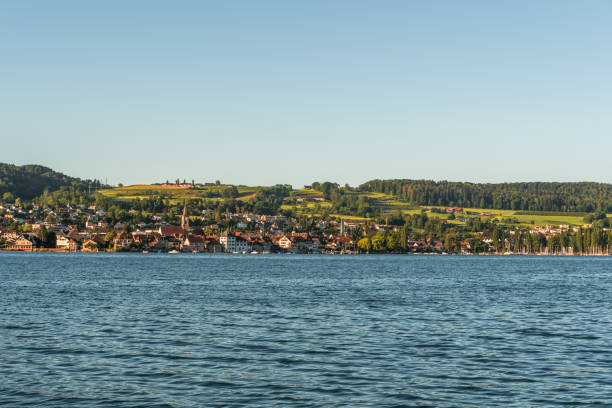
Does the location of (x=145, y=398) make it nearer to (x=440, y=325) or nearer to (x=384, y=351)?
(x=384, y=351)

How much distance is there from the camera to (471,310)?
51594 mm

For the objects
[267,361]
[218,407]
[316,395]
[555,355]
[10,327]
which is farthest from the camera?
[10,327]

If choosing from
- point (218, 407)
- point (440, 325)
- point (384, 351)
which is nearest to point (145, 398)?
point (218, 407)

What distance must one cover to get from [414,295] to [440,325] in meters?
24.6

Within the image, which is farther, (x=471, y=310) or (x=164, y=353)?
(x=471, y=310)

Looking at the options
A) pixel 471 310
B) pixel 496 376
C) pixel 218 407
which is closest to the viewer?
pixel 218 407

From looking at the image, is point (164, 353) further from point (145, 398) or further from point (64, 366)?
point (145, 398)

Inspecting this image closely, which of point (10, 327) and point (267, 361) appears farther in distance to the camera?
point (10, 327)

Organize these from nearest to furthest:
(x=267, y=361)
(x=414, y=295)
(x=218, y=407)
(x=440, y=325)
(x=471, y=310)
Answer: (x=218, y=407)
(x=267, y=361)
(x=440, y=325)
(x=471, y=310)
(x=414, y=295)

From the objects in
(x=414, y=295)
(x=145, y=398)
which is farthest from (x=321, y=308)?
(x=145, y=398)

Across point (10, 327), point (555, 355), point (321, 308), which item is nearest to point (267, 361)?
point (555, 355)

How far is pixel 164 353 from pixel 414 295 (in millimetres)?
39581

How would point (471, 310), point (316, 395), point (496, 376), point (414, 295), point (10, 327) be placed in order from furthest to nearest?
point (414, 295)
point (471, 310)
point (10, 327)
point (496, 376)
point (316, 395)

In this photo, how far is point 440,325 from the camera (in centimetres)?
4216
